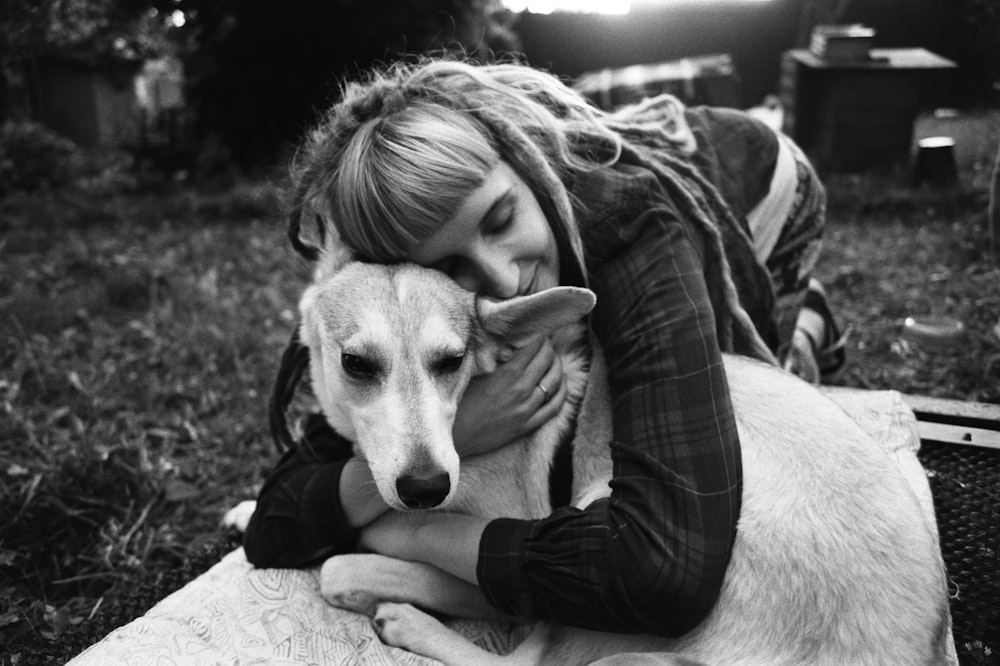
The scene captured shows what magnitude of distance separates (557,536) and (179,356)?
3525 millimetres

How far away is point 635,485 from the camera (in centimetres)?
206

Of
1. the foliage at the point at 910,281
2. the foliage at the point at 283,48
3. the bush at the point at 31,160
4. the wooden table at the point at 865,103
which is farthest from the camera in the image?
the foliage at the point at 283,48

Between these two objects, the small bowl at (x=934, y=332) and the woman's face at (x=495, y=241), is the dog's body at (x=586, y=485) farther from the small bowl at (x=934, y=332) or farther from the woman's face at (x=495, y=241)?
the small bowl at (x=934, y=332)

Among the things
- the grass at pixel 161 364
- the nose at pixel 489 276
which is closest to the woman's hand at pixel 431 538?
the nose at pixel 489 276

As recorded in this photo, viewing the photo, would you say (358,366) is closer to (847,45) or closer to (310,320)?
(310,320)

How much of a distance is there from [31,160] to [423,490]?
31.5 feet

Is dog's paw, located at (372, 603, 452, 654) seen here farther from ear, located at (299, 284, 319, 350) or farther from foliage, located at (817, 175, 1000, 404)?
foliage, located at (817, 175, 1000, 404)

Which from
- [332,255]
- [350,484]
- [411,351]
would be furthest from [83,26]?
[411,351]

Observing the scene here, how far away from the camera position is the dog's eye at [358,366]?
229 cm

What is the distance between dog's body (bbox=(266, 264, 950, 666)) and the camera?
1.80 m

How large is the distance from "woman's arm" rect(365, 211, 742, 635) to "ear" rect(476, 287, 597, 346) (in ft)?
0.60

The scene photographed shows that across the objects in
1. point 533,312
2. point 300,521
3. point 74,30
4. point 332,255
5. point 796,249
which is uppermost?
point 74,30

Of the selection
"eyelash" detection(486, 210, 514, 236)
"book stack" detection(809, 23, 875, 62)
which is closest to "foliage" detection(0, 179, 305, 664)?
"eyelash" detection(486, 210, 514, 236)

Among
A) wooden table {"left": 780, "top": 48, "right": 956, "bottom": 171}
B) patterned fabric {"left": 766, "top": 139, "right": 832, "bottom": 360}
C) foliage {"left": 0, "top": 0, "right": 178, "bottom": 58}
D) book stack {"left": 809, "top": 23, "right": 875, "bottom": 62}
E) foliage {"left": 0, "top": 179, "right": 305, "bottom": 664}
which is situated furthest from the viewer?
book stack {"left": 809, "top": 23, "right": 875, "bottom": 62}
